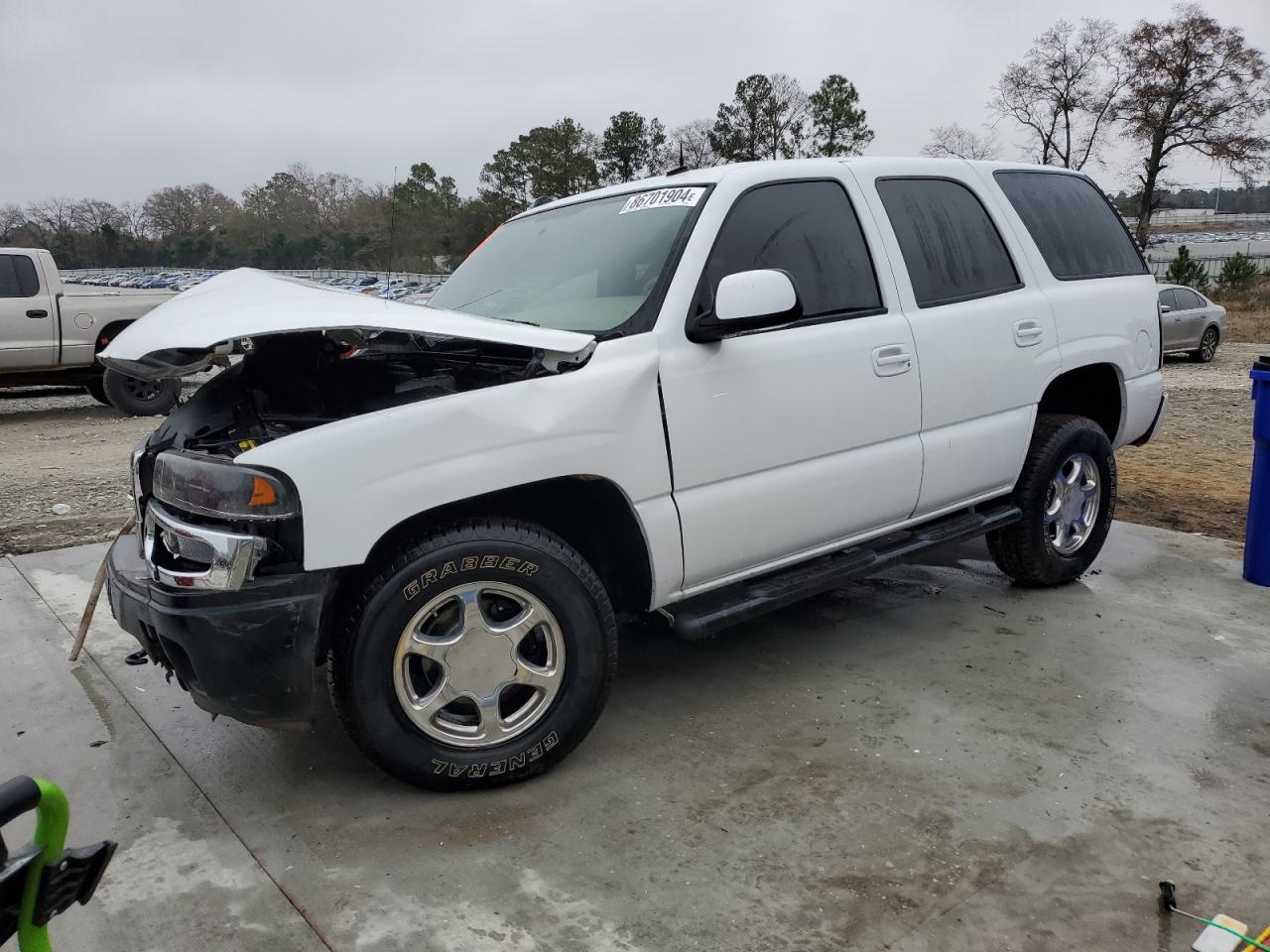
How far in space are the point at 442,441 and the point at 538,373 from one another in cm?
46

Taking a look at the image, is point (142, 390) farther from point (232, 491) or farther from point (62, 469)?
point (232, 491)

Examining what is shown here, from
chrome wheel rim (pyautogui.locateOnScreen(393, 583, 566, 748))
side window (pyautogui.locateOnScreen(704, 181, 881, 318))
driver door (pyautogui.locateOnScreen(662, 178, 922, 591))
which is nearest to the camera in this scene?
chrome wheel rim (pyautogui.locateOnScreen(393, 583, 566, 748))

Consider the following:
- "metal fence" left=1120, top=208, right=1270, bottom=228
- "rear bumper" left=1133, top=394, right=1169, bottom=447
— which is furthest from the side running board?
"metal fence" left=1120, top=208, right=1270, bottom=228

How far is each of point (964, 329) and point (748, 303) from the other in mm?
1381

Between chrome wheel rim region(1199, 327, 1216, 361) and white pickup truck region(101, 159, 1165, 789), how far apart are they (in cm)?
1514

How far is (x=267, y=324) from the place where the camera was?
2717 mm

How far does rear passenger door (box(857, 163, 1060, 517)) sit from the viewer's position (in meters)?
3.99

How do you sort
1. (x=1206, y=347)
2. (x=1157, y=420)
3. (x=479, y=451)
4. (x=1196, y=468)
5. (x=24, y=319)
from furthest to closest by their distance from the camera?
(x=1206, y=347)
(x=24, y=319)
(x=1196, y=468)
(x=1157, y=420)
(x=479, y=451)

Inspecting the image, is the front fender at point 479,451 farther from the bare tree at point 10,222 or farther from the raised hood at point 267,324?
the bare tree at point 10,222

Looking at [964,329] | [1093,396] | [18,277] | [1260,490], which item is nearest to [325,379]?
[964,329]

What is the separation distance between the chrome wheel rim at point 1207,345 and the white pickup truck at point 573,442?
1514 cm

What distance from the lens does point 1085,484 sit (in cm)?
492

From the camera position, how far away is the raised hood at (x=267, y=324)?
274 cm

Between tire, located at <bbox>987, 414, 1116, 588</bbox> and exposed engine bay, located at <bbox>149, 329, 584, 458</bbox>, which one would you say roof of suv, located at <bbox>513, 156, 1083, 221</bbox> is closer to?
exposed engine bay, located at <bbox>149, 329, 584, 458</bbox>
